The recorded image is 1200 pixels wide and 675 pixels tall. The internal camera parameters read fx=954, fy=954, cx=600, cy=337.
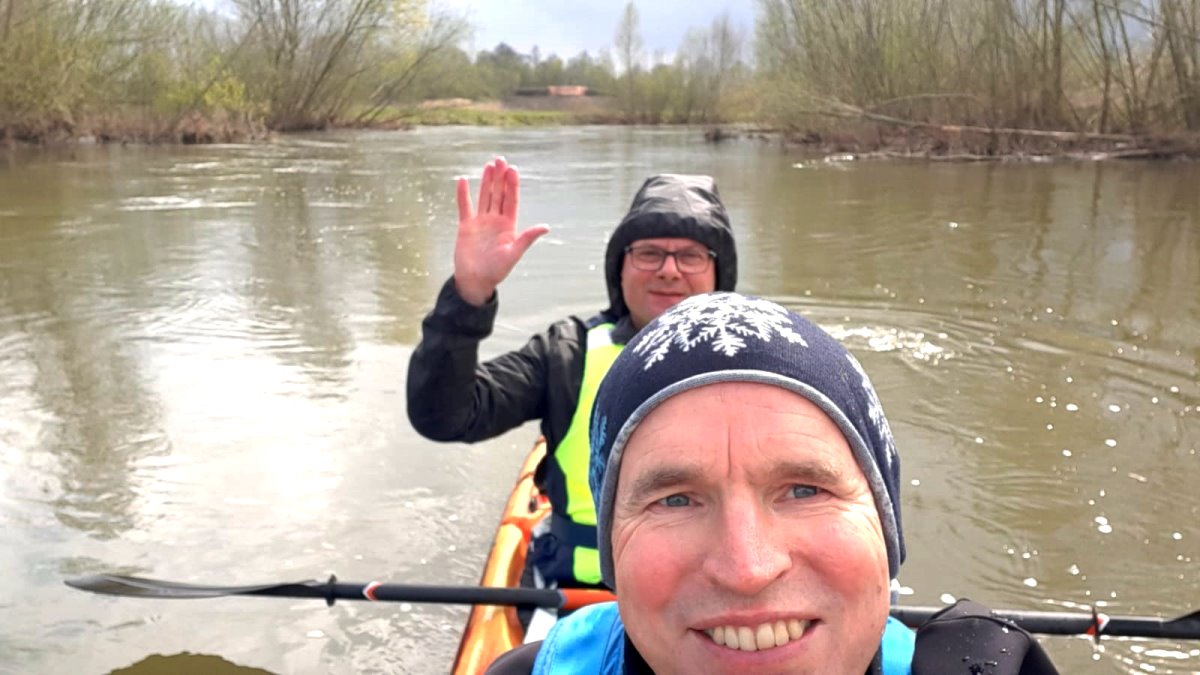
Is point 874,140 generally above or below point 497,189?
above

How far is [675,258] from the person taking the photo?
2.79 metres

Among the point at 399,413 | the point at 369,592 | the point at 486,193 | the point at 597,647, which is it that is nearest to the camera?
the point at 597,647

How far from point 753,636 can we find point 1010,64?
23422mm

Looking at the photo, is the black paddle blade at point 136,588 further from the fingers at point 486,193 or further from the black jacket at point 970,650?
the black jacket at point 970,650

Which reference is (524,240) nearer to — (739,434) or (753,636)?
(739,434)

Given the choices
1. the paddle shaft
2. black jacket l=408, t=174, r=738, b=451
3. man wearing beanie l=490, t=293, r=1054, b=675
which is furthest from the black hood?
man wearing beanie l=490, t=293, r=1054, b=675

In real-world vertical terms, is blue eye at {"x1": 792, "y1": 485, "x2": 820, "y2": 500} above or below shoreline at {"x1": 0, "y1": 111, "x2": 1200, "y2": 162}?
below

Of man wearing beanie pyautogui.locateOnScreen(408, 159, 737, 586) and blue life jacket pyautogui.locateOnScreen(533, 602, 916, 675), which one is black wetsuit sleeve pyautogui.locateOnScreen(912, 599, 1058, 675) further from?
man wearing beanie pyautogui.locateOnScreen(408, 159, 737, 586)

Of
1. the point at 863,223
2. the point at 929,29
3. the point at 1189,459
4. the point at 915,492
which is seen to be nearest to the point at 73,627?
the point at 915,492

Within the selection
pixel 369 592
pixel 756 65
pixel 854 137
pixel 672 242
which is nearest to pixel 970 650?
pixel 672 242

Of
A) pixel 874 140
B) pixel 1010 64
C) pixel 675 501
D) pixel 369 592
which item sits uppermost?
pixel 1010 64

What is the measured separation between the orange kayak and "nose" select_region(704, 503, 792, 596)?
4.92 ft

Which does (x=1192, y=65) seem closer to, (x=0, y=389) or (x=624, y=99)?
(x=0, y=389)

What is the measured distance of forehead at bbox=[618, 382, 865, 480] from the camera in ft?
3.43
